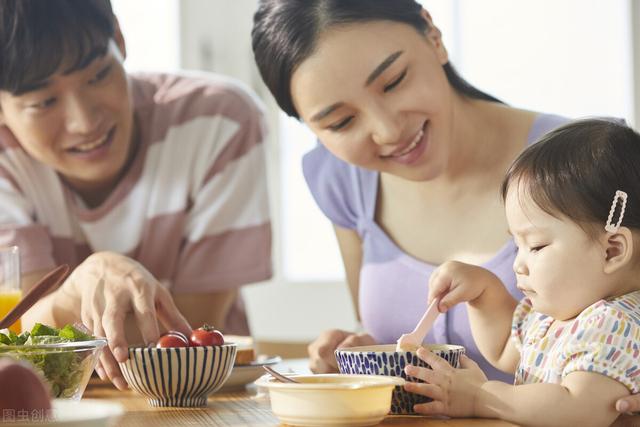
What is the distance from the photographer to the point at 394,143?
60.8 inches

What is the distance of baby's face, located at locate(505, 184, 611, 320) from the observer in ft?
3.66

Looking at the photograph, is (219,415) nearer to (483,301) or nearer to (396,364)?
(396,364)

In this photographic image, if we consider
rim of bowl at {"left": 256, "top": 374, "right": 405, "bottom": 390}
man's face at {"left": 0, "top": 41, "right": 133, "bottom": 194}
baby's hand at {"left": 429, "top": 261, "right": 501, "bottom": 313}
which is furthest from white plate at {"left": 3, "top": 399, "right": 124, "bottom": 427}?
man's face at {"left": 0, "top": 41, "right": 133, "bottom": 194}

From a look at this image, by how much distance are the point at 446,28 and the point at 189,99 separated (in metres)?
1.59

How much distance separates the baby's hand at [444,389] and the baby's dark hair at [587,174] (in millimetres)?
235

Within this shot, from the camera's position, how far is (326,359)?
1528 millimetres

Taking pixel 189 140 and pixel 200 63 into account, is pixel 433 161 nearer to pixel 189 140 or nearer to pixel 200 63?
pixel 189 140

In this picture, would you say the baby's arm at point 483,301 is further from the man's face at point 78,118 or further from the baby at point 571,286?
the man's face at point 78,118

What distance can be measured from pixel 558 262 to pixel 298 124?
266cm

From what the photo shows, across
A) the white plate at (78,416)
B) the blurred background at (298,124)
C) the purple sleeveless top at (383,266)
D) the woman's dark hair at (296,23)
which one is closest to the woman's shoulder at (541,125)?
the purple sleeveless top at (383,266)

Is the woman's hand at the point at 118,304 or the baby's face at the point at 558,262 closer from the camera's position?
the baby's face at the point at 558,262

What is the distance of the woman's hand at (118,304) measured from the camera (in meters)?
1.28

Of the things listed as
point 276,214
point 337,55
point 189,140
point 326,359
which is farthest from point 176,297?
point 276,214

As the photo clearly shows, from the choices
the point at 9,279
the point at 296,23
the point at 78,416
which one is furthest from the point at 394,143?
the point at 78,416
